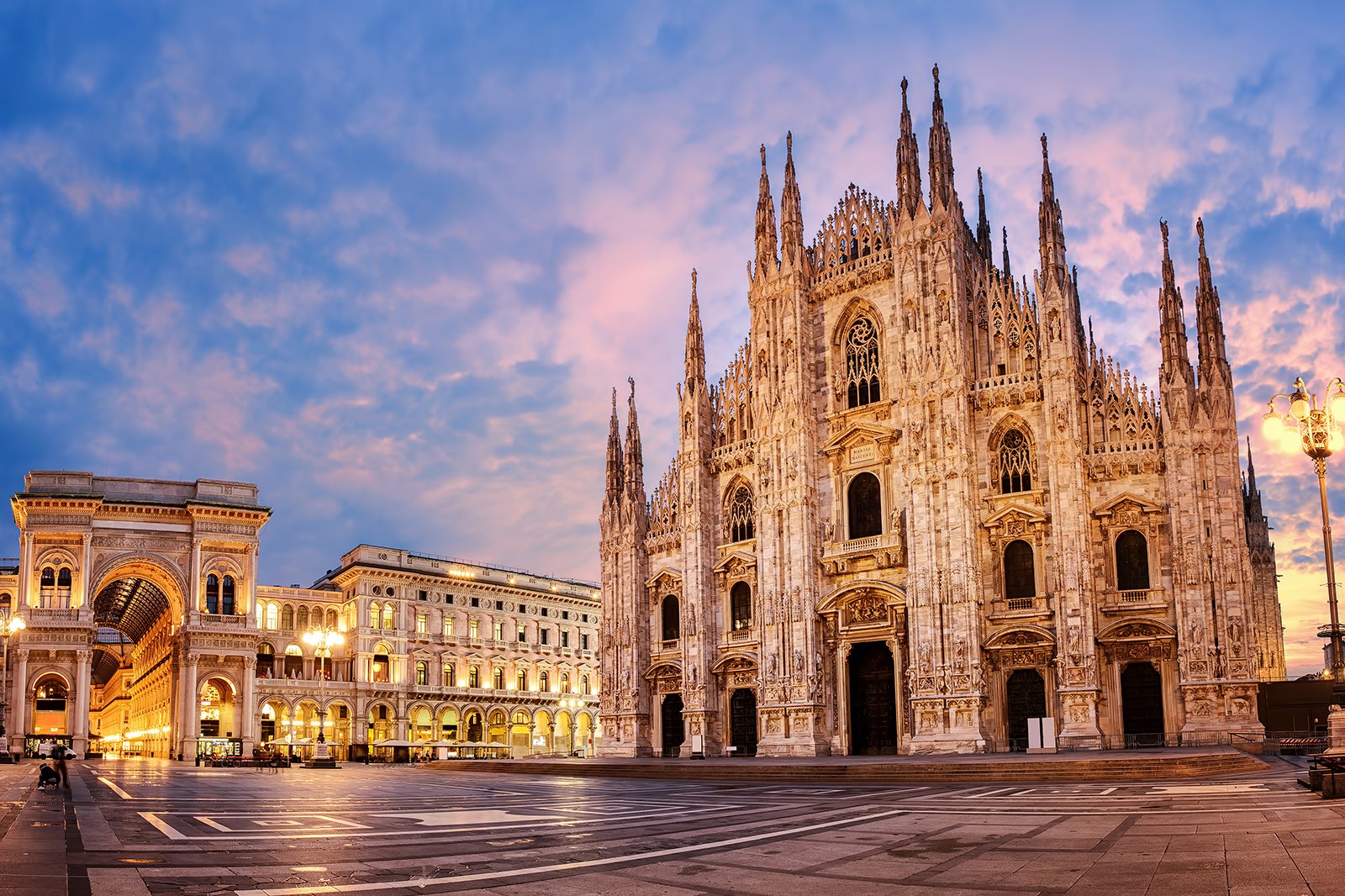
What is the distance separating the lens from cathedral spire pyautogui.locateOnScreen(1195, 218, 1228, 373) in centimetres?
4188

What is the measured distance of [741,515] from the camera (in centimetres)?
5375

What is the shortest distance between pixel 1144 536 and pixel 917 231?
16.2 meters

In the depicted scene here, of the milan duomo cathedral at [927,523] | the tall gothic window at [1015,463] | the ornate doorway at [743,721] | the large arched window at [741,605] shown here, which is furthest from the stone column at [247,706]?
the tall gothic window at [1015,463]

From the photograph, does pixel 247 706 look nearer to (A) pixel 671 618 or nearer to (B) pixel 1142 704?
(A) pixel 671 618

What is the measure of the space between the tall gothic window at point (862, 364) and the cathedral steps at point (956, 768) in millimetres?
17296

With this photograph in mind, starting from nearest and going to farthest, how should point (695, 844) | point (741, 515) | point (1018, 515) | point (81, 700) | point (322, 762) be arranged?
point (695, 844) → point (1018, 515) → point (741, 515) → point (322, 762) → point (81, 700)

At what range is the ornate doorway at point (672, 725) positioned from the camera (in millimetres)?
55031

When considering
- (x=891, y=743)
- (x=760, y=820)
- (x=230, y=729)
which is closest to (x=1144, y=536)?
(x=891, y=743)

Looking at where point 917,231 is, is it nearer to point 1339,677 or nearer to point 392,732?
point 1339,677

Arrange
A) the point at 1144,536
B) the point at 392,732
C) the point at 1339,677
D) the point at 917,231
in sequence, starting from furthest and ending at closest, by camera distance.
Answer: the point at 392,732, the point at 917,231, the point at 1144,536, the point at 1339,677

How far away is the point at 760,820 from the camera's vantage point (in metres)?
18.6

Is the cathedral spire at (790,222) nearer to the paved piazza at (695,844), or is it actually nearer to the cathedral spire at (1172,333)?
the cathedral spire at (1172,333)

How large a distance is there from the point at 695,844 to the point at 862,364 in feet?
125

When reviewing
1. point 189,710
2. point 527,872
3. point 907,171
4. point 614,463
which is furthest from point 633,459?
point 527,872
